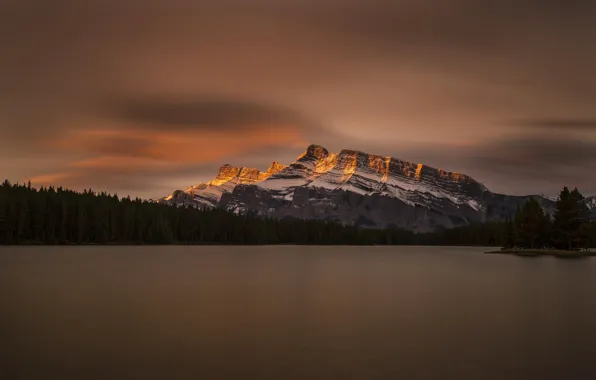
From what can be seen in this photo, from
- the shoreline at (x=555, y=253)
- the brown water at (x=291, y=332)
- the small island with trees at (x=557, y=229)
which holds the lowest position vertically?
the brown water at (x=291, y=332)

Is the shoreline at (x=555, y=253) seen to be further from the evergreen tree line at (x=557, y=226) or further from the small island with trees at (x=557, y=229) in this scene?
the evergreen tree line at (x=557, y=226)

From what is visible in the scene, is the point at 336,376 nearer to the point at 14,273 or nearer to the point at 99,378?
the point at 99,378

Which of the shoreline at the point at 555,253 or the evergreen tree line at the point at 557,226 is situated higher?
the evergreen tree line at the point at 557,226

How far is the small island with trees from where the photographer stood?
147250mm

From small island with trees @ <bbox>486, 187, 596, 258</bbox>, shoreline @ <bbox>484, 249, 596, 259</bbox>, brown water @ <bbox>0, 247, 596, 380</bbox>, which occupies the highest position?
small island with trees @ <bbox>486, 187, 596, 258</bbox>

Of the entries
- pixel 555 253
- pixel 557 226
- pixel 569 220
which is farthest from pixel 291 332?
pixel 557 226

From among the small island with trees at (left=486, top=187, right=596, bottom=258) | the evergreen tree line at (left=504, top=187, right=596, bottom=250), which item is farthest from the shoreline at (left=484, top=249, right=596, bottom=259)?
the evergreen tree line at (left=504, top=187, right=596, bottom=250)

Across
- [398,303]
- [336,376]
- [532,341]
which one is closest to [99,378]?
[336,376]

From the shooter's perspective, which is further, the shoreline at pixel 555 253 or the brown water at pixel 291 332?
the shoreline at pixel 555 253

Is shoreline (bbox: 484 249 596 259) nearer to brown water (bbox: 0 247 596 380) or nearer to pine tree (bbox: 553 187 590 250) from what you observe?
pine tree (bbox: 553 187 590 250)

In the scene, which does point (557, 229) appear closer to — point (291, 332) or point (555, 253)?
point (555, 253)

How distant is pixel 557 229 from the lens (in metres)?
151

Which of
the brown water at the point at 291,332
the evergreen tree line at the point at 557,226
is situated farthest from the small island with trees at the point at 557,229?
the brown water at the point at 291,332

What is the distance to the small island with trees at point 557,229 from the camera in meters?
147
